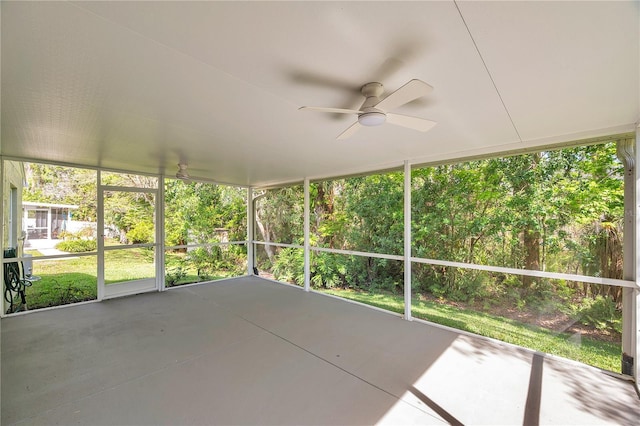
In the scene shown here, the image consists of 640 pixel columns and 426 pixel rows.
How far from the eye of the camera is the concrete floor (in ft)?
6.05

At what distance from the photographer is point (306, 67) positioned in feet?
4.72

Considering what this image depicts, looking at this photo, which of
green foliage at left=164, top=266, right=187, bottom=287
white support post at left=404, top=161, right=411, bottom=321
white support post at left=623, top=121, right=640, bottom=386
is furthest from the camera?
green foliage at left=164, top=266, right=187, bottom=287

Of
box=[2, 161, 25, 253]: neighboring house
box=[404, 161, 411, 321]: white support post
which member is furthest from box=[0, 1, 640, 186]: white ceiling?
box=[2, 161, 25, 253]: neighboring house

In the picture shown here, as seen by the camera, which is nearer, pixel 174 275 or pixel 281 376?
pixel 281 376

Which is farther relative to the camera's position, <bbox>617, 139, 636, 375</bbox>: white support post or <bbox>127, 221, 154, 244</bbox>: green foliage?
<bbox>127, 221, 154, 244</bbox>: green foliage

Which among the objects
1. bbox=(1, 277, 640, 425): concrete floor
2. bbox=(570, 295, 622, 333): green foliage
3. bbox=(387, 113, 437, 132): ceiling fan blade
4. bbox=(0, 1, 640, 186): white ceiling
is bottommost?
bbox=(1, 277, 640, 425): concrete floor

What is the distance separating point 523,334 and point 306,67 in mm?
4697

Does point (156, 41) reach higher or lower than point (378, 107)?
higher

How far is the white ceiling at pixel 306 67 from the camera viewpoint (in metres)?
1.06

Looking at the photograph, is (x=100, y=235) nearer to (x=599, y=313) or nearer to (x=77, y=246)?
(x=77, y=246)

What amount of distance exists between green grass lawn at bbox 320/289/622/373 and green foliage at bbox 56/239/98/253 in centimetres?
564

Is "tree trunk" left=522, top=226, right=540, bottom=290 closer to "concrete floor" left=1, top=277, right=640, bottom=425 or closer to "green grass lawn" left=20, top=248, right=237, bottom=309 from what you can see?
"concrete floor" left=1, top=277, right=640, bottom=425

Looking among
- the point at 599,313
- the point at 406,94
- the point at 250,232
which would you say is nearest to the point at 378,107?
the point at 406,94

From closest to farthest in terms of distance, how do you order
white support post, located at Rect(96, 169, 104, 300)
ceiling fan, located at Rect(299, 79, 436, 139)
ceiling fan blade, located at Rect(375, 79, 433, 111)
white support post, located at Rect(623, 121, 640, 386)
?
ceiling fan blade, located at Rect(375, 79, 433, 111) → ceiling fan, located at Rect(299, 79, 436, 139) → white support post, located at Rect(623, 121, 640, 386) → white support post, located at Rect(96, 169, 104, 300)
